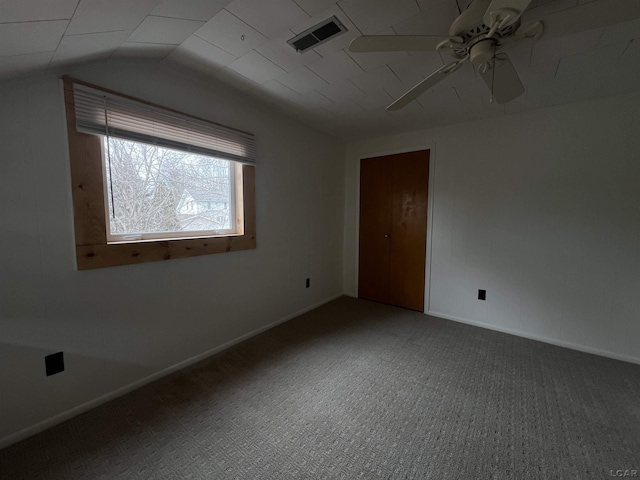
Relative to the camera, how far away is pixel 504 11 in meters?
0.98

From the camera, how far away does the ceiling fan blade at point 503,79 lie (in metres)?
1.35

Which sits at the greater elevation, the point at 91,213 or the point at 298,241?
the point at 91,213

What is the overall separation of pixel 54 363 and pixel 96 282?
486 millimetres

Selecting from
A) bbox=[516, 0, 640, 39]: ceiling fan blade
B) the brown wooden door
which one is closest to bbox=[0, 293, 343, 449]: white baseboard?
the brown wooden door

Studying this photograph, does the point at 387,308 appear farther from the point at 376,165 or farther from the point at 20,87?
the point at 20,87

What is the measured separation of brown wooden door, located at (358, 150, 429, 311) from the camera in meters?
3.22

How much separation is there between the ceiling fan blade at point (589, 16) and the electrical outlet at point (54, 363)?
288 cm

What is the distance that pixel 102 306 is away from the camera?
1.66 metres

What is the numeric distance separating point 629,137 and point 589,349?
1.83 m

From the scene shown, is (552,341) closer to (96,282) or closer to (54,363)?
(96,282)

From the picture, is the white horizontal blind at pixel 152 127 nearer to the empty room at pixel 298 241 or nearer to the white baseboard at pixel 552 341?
the empty room at pixel 298 241

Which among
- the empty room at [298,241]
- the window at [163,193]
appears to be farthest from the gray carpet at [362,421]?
the window at [163,193]

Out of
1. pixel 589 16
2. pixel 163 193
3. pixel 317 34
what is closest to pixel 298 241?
pixel 163 193

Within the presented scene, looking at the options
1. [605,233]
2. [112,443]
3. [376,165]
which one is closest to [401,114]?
[376,165]
